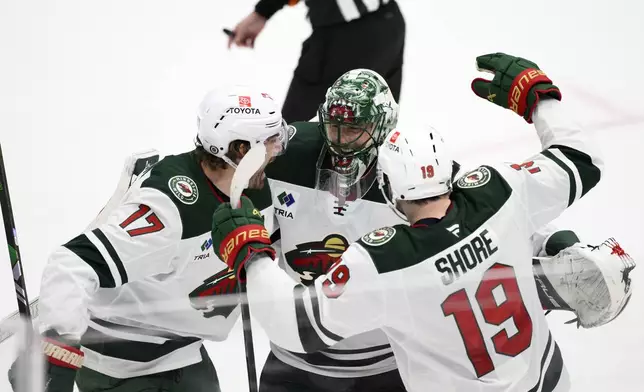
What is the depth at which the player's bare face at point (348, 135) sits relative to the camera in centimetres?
219

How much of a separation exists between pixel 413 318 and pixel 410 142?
0.34 metres

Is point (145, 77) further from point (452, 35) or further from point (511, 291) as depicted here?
point (511, 291)

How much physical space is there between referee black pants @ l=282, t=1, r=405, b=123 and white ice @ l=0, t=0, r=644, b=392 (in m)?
0.06

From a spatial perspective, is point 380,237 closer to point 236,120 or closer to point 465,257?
point 465,257

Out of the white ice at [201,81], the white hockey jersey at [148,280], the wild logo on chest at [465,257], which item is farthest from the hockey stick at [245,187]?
the white ice at [201,81]

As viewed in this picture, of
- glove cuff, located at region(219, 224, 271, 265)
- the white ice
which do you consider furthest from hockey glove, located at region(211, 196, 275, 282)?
the white ice

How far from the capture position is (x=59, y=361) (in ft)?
5.89

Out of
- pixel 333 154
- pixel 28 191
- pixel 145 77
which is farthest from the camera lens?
pixel 145 77

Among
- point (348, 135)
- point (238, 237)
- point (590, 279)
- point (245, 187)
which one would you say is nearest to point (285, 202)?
point (348, 135)

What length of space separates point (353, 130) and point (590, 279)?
0.64 meters

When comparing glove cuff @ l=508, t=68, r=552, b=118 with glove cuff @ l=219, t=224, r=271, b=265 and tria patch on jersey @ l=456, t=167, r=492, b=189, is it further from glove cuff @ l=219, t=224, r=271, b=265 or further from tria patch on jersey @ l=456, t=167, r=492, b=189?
glove cuff @ l=219, t=224, r=271, b=265

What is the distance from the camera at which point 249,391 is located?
6.89 ft

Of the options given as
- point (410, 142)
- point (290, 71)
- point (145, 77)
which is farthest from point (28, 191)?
point (410, 142)

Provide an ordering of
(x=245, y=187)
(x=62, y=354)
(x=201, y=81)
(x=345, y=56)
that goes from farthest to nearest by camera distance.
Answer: (x=201, y=81)
(x=345, y=56)
(x=245, y=187)
(x=62, y=354)
